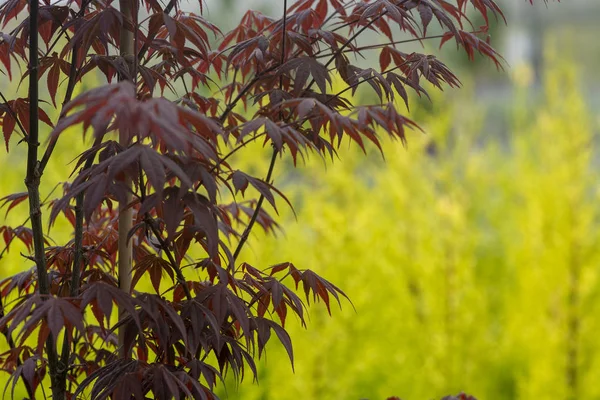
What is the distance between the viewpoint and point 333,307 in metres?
3.09

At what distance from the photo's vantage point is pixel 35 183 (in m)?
1.05

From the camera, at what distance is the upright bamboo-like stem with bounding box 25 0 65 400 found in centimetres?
98

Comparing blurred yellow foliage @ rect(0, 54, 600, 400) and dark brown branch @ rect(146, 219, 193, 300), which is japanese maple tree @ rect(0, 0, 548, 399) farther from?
blurred yellow foliage @ rect(0, 54, 600, 400)

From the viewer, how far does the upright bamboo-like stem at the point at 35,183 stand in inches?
38.8

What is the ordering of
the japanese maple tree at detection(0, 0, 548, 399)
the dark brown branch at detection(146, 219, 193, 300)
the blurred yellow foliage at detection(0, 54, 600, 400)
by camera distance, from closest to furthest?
the japanese maple tree at detection(0, 0, 548, 399)
the dark brown branch at detection(146, 219, 193, 300)
the blurred yellow foliage at detection(0, 54, 600, 400)

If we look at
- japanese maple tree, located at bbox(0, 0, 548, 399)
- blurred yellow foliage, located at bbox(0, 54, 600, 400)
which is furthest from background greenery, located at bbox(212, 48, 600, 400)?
japanese maple tree, located at bbox(0, 0, 548, 399)

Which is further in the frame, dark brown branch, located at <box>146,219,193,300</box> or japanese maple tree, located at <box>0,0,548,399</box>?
dark brown branch, located at <box>146,219,193,300</box>

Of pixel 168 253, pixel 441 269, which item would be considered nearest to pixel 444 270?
pixel 441 269

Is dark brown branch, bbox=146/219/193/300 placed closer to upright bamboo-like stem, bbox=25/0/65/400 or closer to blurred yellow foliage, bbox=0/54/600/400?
upright bamboo-like stem, bbox=25/0/65/400

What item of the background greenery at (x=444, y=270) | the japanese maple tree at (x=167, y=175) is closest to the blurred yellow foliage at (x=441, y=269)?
the background greenery at (x=444, y=270)

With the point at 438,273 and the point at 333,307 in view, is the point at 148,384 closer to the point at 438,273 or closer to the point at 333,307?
the point at 333,307

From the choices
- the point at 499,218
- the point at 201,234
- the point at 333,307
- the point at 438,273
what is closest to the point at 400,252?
the point at 438,273

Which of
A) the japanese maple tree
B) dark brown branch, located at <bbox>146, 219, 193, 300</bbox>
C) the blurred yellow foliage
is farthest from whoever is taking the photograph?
the blurred yellow foliage

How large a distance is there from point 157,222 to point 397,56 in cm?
51
